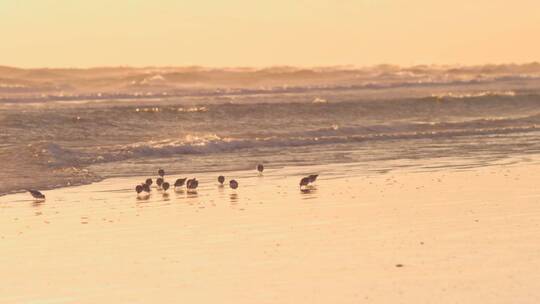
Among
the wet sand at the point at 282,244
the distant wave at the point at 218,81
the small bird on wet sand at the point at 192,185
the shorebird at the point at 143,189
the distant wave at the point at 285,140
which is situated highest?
the distant wave at the point at 218,81

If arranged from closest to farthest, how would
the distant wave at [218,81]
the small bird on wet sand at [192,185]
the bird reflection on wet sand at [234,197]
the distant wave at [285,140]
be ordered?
the bird reflection on wet sand at [234,197]
the small bird on wet sand at [192,185]
the distant wave at [285,140]
the distant wave at [218,81]

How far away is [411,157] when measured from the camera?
85.6 ft

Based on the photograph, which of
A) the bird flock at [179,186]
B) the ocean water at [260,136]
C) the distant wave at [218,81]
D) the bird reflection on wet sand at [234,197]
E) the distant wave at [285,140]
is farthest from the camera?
the distant wave at [218,81]

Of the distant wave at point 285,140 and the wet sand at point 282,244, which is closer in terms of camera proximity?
the wet sand at point 282,244

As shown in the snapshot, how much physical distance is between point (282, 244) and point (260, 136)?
19449 millimetres

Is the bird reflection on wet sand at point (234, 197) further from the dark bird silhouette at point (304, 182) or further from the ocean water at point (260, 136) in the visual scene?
the ocean water at point (260, 136)

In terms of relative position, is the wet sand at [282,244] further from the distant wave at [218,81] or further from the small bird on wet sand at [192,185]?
the distant wave at [218,81]

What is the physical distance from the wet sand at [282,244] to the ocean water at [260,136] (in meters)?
4.01

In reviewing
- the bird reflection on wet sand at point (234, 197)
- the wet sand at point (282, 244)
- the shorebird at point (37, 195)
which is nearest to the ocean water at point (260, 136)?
the shorebird at point (37, 195)

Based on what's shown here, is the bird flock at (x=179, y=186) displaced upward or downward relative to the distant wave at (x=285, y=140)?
downward

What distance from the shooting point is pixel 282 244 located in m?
13.8

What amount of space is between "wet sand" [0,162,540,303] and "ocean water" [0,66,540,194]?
401 cm

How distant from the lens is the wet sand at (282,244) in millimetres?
11430

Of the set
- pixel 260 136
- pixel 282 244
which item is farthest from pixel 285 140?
pixel 282 244
